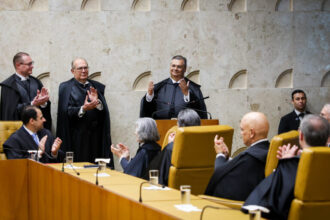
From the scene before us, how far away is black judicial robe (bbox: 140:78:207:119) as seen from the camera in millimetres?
7508

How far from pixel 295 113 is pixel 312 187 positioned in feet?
17.3

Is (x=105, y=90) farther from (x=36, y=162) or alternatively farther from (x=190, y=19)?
(x=36, y=162)

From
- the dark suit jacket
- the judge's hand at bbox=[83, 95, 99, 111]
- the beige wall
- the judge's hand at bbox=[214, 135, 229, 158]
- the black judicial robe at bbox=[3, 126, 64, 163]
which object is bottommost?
the black judicial robe at bbox=[3, 126, 64, 163]

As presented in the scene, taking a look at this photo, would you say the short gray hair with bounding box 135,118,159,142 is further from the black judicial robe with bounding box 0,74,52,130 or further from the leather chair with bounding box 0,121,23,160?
the black judicial robe with bounding box 0,74,52,130

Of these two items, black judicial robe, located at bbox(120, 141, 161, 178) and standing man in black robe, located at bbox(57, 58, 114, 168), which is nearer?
black judicial robe, located at bbox(120, 141, 161, 178)

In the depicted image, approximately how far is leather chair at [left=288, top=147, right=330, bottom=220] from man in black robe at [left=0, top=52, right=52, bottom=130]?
15.1 feet

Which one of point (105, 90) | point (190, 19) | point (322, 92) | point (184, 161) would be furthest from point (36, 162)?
point (322, 92)

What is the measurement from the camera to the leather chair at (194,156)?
4.52 m


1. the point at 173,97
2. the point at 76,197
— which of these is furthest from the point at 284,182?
the point at 173,97

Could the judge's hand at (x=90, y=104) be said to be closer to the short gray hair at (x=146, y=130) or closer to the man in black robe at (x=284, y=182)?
the short gray hair at (x=146, y=130)

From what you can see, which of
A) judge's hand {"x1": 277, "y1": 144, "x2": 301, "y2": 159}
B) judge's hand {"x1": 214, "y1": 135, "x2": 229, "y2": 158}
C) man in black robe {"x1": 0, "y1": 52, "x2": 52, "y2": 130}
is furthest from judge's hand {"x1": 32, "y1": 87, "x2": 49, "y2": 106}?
judge's hand {"x1": 277, "y1": 144, "x2": 301, "y2": 159}

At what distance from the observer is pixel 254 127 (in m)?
4.37

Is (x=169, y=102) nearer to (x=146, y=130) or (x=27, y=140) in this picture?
(x=27, y=140)

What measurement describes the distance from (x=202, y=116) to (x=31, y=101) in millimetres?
2149
